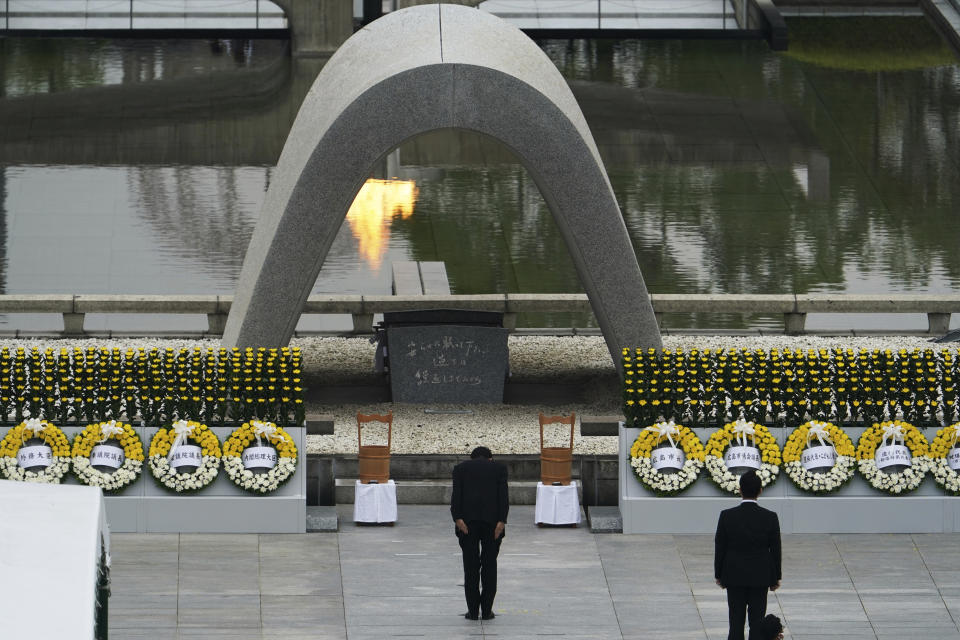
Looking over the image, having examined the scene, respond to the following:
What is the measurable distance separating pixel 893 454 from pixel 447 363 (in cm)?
571

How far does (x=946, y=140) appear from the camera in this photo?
127 ft

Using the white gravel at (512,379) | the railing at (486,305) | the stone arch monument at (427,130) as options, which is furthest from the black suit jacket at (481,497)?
the railing at (486,305)

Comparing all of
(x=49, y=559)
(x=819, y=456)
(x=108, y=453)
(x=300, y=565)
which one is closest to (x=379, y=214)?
(x=108, y=453)

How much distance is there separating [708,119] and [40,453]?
A: 22646mm

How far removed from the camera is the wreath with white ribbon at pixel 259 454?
18.7m

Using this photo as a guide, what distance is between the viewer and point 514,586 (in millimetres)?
17438

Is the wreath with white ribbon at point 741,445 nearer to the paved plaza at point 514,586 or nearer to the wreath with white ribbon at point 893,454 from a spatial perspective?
the paved plaza at point 514,586

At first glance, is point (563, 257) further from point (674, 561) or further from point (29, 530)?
point (29, 530)

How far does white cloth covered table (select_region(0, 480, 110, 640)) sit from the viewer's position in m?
10.3

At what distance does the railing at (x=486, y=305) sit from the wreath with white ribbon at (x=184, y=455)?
678 centimetres

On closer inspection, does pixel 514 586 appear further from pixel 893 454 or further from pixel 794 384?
pixel 893 454

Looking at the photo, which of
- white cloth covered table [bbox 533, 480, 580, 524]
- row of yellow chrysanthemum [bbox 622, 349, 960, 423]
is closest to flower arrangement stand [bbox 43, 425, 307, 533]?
white cloth covered table [bbox 533, 480, 580, 524]

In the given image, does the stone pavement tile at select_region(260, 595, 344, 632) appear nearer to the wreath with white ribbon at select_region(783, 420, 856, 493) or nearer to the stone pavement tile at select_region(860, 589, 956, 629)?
the stone pavement tile at select_region(860, 589, 956, 629)

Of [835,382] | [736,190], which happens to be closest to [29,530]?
[835,382]
